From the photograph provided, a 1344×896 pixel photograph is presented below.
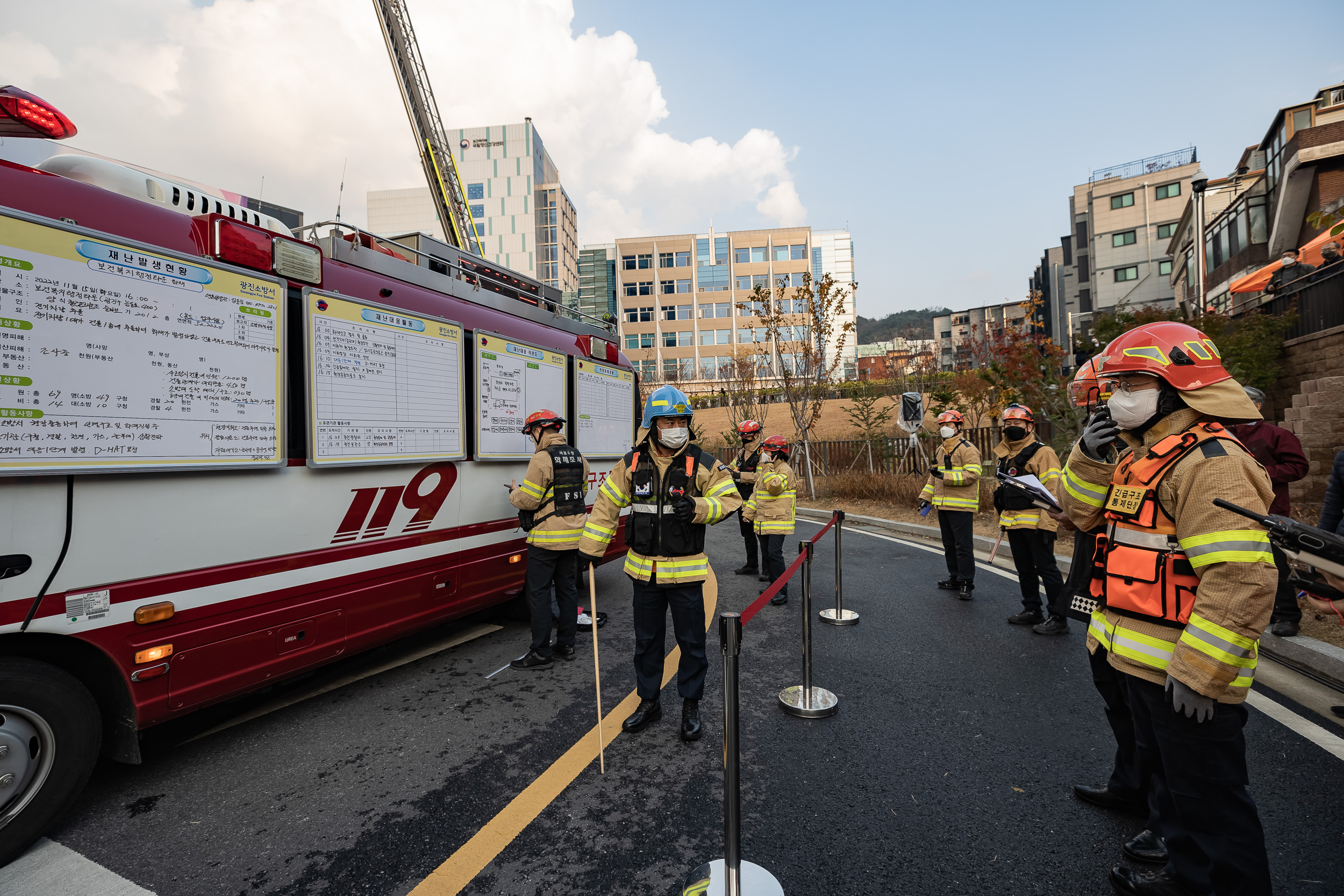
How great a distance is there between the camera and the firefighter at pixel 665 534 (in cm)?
357

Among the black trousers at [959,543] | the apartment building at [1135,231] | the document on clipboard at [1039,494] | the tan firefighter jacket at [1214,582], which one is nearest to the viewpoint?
the tan firefighter jacket at [1214,582]

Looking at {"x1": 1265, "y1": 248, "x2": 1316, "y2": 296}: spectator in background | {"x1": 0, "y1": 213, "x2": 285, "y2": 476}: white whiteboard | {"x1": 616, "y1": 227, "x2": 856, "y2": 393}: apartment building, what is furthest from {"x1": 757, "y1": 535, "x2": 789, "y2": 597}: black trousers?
{"x1": 616, "y1": 227, "x2": 856, "y2": 393}: apartment building

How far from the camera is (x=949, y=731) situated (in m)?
3.43

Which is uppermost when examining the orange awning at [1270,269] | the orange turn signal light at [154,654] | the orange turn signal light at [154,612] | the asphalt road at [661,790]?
the orange awning at [1270,269]

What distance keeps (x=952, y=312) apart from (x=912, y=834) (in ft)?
328

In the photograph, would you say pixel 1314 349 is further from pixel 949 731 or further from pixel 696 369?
pixel 696 369

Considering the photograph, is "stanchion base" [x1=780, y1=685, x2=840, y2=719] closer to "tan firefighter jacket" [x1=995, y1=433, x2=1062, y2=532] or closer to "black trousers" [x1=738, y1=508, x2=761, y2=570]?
"tan firefighter jacket" [x1=995, y1=433, x2=1062, y2=532]

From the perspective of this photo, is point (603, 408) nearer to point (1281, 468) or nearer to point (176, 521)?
point (176, 521)

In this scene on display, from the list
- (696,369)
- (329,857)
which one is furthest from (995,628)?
(696,369)

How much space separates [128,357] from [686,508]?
2.76 m

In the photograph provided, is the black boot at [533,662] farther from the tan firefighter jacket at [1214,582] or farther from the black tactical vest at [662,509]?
the tan firefighter jacket at [1214,582]

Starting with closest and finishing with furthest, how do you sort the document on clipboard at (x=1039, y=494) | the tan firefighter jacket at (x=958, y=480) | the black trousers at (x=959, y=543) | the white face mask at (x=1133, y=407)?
the white face mask at (x=1133, y=407), the document on clipboard at (x=1039, y=494), the black trousers at (x=959, y=543), the tan firefighter jacket at (x=958, y=480)

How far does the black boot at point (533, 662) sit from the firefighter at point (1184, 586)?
360cm

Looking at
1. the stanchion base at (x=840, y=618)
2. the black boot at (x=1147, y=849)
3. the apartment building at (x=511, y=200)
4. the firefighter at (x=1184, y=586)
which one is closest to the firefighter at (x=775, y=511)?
the stanchion base at (x=840, y=618)
